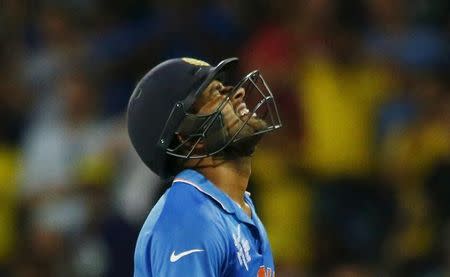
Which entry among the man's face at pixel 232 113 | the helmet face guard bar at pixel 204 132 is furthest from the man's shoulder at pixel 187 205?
the man's face at pixel 232 113

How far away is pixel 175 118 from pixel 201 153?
0.53ft

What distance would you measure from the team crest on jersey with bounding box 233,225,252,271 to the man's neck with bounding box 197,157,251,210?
0.17 m

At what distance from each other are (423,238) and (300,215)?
2.84 feet

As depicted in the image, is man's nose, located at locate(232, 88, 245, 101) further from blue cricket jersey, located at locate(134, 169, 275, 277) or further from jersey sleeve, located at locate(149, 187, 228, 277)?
jersey sleeve, located at locate(149, 187, 228, 277)

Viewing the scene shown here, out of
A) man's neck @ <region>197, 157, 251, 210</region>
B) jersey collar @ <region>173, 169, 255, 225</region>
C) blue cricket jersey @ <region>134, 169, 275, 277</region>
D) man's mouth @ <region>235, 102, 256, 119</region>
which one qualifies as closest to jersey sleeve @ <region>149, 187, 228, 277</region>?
blue cricket jersey @ <region>134, 169, 275, 277</region>

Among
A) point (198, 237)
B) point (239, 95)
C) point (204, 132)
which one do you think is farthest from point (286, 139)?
point (198, 237)

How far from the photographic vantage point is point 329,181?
23.9 feet

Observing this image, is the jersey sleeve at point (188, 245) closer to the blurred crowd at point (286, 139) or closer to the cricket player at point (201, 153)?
the cricket player at point (201, 153)

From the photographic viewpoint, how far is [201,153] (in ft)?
12.9

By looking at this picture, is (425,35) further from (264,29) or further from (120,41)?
(120,41)

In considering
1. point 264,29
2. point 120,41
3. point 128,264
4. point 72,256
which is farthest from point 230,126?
point 120,41

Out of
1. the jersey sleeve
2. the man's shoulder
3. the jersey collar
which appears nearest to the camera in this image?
the jersey sleeve

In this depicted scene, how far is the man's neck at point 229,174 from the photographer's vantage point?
156 inches

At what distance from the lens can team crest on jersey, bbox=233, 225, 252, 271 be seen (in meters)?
3.77
